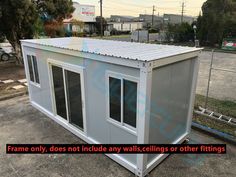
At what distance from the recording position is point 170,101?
3473 millimetres

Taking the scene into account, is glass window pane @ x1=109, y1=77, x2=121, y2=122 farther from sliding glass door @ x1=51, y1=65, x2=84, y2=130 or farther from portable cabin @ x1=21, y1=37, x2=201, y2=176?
sliding glass door @ x1=51, y1=65, x2=84, y2=130

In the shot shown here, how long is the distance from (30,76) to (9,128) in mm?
1714

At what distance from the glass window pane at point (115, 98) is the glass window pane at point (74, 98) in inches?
39.6

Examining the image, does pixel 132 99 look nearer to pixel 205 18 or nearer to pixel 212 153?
pixel 212 153

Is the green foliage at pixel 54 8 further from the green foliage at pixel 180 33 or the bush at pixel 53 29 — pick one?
the green foliage at pixel 180 33

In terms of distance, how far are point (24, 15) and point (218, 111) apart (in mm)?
9507

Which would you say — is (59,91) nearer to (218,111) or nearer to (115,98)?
(115,98)

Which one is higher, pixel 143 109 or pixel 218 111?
pixel 143 109

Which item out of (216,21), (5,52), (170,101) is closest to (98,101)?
(170,101)

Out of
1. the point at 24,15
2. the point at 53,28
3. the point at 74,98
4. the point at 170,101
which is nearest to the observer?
A: the point at 170,101

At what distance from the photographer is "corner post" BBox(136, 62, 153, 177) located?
106 inches

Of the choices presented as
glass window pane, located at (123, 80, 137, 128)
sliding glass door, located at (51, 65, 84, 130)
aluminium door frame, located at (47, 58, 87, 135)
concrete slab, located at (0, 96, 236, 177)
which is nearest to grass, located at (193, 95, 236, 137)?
concrete slab, located at (0, 96, 236, 177)

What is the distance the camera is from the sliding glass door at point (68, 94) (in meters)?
4.21

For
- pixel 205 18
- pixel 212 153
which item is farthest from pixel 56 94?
pixel 205 18
